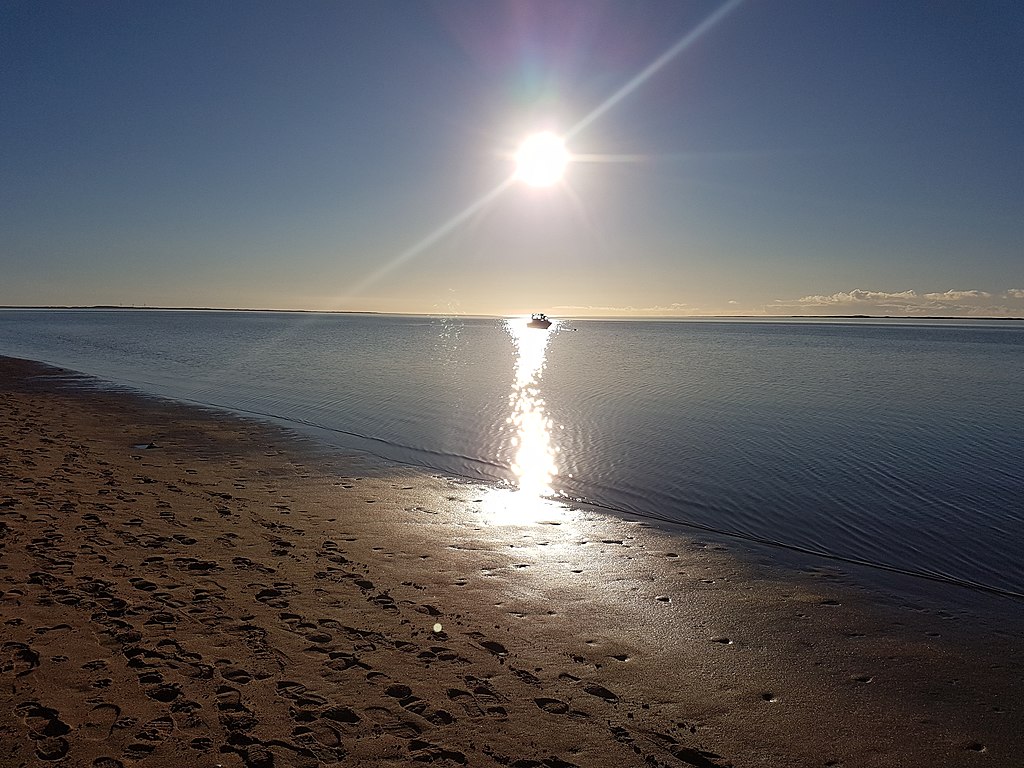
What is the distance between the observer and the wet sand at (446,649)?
5098 mm

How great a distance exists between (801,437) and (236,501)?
55.4 feet

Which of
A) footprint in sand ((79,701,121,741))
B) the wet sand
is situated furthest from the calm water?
footprint in sand ((79,701,121,741))

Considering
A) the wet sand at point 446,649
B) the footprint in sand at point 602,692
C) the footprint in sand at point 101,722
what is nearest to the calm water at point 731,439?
the wet sand at point 446,649

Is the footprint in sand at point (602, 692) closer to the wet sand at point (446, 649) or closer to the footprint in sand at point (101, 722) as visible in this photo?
the wet sand at point (446, 649)

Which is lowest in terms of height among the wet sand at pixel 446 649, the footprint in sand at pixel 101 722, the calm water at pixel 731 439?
the footprint in sand at pixel 101 722

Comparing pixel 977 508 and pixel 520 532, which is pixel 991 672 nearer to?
pixel 520 532

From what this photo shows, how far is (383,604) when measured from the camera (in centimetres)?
768

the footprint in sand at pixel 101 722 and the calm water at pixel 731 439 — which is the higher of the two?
→ the calm water at pixel 731 439

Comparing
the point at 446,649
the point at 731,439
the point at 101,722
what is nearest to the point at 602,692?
the point at 446,649

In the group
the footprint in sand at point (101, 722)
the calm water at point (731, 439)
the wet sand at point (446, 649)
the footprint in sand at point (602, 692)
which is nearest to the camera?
the footprint in sand at point (101, 722)

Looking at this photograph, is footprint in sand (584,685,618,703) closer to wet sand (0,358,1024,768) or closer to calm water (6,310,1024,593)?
wet sand (0,358,1024,768)

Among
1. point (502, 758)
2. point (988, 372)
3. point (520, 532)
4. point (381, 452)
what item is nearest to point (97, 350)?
point (381, 452)

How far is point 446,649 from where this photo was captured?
666 cm

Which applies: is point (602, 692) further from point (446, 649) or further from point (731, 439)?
point (731, 439)
